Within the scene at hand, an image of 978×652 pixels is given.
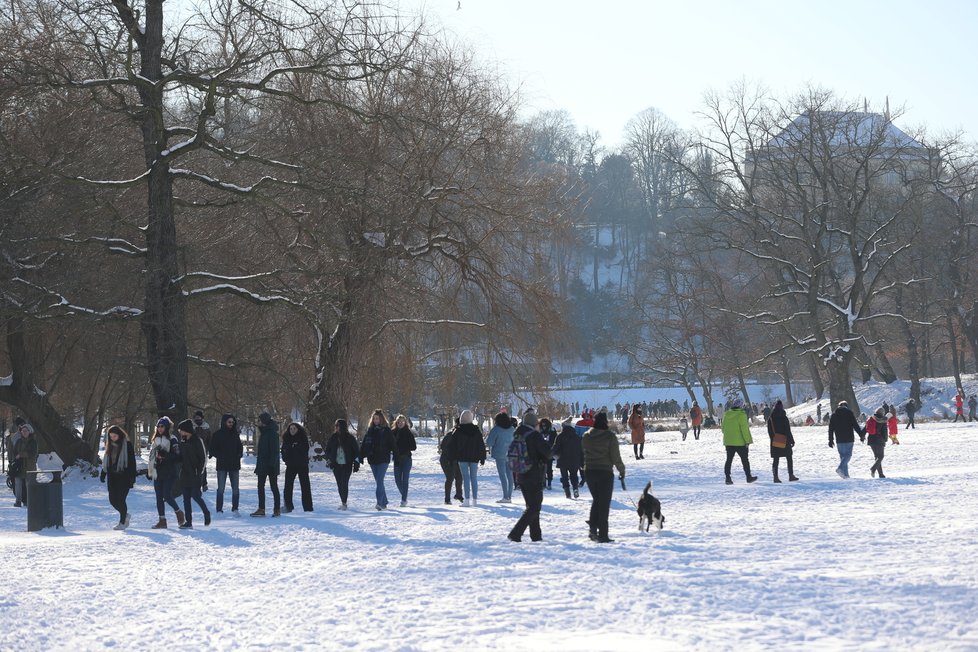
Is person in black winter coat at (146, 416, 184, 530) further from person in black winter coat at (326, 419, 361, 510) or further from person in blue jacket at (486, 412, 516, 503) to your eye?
person in blue jacket at (486, 412, 516, 503)

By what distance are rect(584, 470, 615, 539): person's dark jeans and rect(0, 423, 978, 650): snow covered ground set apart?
29 cm

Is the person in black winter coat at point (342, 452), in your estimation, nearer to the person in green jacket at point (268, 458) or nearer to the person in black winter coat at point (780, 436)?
the person in green jacket at point (268, 458)


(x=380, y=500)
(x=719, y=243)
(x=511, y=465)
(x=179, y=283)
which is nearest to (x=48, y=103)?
(x=179, y=283)

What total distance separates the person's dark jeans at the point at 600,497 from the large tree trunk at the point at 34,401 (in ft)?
53.0

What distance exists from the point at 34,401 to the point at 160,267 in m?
6.99

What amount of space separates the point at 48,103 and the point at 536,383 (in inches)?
506

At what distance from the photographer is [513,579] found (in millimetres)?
11773

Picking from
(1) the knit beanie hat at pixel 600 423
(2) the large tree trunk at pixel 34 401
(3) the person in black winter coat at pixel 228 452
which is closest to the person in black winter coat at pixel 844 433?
(3) the person in black winter coat at pixel 228 452

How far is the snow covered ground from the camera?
898 centimetres

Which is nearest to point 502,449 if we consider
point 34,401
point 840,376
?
point 34,401

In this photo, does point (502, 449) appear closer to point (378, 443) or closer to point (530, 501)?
point (378, 443)

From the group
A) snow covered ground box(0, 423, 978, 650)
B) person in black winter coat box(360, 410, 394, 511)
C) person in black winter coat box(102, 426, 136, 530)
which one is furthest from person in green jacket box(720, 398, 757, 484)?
person in black winter coat box(102, 426, 136, 530)

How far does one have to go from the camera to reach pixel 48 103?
75.7 ft

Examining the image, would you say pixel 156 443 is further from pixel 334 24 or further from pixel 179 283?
pixel 334 24
